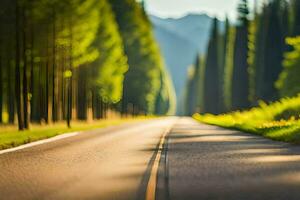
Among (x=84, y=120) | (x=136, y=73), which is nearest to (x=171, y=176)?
(x=84, y=120)

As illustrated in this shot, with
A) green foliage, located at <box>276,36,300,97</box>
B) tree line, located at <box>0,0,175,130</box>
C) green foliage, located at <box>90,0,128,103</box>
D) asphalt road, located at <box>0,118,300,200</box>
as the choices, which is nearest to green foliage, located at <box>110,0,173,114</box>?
tree line, located at <box>0,0,175,130</box>

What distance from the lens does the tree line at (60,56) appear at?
4041cm

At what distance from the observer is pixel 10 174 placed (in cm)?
1376

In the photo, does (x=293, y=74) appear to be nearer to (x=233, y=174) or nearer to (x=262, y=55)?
(x=262, y=55)

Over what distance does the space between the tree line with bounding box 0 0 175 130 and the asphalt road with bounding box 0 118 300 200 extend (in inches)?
704

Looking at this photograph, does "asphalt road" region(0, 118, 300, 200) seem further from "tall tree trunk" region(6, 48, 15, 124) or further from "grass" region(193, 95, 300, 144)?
"tall tree trunk" region(6, 48, 15, 124)

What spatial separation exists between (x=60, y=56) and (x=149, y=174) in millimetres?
32656

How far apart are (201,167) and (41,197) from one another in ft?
18.1

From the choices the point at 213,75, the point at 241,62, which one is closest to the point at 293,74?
the point at 241,62

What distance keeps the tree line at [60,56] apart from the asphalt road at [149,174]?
1789cm

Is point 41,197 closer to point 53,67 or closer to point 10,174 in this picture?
point 10,174

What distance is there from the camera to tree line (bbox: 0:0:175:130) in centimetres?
4041

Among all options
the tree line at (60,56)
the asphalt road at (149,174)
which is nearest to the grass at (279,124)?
the asphalt road at (149,174)

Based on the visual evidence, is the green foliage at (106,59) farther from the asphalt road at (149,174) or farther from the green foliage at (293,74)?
the asphalt road at (149,174)
